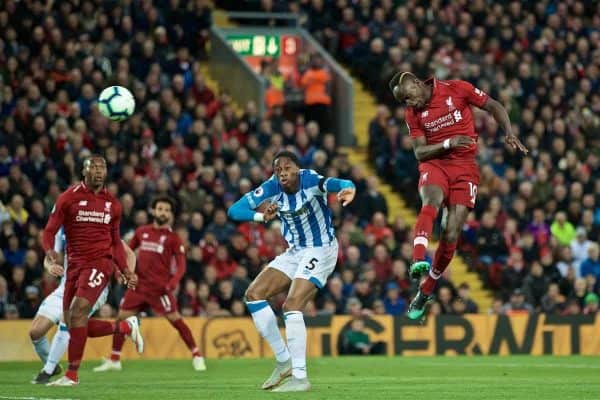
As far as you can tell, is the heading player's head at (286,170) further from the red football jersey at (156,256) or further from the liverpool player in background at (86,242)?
the red football jersey at (156,256)

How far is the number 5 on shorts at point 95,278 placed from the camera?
14126 millimetres

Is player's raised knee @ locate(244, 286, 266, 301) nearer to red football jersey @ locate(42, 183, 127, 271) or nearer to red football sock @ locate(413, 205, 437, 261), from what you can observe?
red football sock @ locate(413, 205, 437, 261)

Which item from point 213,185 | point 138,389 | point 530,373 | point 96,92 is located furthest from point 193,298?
point 138,389

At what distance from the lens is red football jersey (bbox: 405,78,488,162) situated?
46.1ft

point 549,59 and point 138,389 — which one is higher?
point 549,59

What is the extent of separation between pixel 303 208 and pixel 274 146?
1197 centimetres

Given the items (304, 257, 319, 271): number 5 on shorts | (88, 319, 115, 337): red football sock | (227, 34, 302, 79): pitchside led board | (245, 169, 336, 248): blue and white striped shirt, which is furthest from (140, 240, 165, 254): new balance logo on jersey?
(227, 34, 302, 79): pitchside led board

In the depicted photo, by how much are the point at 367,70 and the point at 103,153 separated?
8.05 m

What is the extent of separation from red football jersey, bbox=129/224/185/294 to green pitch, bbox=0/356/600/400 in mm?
1104

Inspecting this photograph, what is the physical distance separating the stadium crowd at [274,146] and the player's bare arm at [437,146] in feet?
27.2

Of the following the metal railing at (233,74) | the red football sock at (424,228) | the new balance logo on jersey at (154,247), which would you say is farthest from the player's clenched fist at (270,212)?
the metal railing at (233,74)

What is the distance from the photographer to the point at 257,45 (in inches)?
1145

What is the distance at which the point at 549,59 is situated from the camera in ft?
98.0

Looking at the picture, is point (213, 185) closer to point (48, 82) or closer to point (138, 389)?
point (48, 82)
